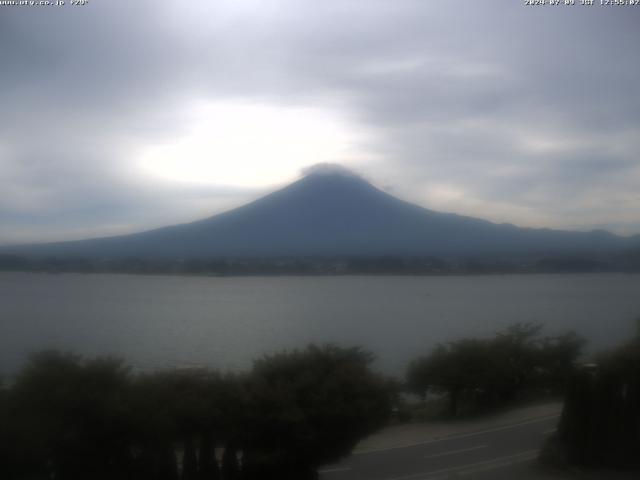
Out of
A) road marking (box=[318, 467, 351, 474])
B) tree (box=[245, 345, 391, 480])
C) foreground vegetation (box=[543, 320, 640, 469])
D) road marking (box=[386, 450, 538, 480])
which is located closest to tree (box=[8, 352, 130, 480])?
tree (box=[245, 345, 391, 480])

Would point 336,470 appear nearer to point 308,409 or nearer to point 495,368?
point 308,409

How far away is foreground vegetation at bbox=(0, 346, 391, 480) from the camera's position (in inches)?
320

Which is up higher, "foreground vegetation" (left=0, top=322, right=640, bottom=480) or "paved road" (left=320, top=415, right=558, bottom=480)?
"foreground vegetation" (left=0, top=322, right=640, bottom=480)

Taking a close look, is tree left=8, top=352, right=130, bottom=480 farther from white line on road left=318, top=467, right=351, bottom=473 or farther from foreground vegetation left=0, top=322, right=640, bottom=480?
white line on road left=318, top=467, right=351, bottom=473

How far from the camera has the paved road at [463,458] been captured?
9773mm

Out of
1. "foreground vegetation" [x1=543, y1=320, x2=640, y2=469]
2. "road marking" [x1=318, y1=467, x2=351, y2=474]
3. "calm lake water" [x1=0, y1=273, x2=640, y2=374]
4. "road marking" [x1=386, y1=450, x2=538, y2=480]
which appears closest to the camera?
"road marking" [x1=386, y1=450, x2=538, y2=480]

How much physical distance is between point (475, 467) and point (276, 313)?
1199 cm

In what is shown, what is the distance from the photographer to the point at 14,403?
803 centimetres

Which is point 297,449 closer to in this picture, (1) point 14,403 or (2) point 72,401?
(2) point 72,401

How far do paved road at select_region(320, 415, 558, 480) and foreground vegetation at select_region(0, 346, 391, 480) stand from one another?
2.18 feet

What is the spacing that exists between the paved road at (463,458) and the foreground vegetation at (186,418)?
2.18 ft

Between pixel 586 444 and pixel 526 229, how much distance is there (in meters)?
8.28

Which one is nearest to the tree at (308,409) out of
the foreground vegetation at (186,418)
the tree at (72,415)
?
the foreground vegetation at (186,418)

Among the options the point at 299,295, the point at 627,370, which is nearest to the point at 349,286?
the point at 299,295
